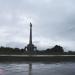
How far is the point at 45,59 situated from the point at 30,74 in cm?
1598

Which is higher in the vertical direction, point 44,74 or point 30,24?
point 30,24

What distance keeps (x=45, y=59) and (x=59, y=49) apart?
25.6 meters

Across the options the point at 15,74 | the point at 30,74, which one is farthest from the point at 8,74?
the point at 30,74

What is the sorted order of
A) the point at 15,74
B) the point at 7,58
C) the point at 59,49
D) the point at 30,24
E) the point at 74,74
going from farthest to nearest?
the point at 59,49 → the point at 30,24 → the point at 7,58 → the point at 74,74 → the point at 15,74

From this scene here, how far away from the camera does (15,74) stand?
582 inches

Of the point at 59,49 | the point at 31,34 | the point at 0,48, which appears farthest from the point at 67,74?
the point at 0,48

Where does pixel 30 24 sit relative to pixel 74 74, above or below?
above

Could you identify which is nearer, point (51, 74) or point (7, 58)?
point (51, 74)

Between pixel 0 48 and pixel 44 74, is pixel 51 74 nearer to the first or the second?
pixel 44 74

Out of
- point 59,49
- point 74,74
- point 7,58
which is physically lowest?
point 74,74

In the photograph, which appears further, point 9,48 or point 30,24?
point 9,48

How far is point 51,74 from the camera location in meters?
Result: 15.2

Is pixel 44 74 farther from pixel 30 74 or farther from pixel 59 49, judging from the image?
pixel 59 49

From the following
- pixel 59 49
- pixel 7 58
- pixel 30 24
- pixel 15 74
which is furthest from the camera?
pixel 59 49
